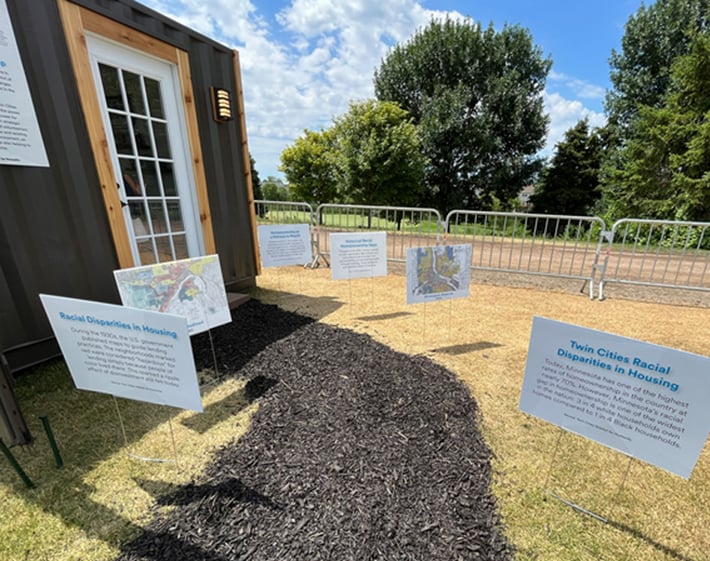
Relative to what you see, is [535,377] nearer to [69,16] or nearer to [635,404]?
[635,404]

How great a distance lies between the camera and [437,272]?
11.8 feet

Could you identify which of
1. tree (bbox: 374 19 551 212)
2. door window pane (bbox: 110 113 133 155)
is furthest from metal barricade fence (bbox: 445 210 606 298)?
tree (bbox: 374 19 551 212)

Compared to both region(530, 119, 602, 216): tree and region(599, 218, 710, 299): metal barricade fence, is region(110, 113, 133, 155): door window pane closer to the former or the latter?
region(599, 218, 710, 299): metal barricade fence

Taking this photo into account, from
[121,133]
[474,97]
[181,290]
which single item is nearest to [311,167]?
[474,97]

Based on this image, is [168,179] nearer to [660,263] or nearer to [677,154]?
[660,263]

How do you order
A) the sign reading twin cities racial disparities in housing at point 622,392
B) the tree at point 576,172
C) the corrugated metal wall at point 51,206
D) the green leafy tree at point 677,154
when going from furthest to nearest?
the tree at point 576,172 < the green leafy tree at point 677,154 < the corrugated metal wall at point 51,206 < the sign reading twin cities racial disparities in housing at point 622,392

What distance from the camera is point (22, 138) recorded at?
98.7 inches

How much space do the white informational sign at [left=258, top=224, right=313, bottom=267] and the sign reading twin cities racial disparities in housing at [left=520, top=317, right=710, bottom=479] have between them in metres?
3.91

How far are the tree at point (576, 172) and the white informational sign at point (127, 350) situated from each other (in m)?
24.3

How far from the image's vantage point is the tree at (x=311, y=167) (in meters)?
22.7

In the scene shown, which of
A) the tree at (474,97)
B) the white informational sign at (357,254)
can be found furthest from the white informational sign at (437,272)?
the tree at (474,97)

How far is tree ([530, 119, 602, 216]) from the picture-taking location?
20.6 metres

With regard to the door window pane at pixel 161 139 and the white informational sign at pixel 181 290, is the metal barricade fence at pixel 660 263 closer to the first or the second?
the white informational sign at pixel 181 290

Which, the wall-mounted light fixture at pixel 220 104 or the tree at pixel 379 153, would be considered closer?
the wall-mounted light fixture at pixel 220 104
